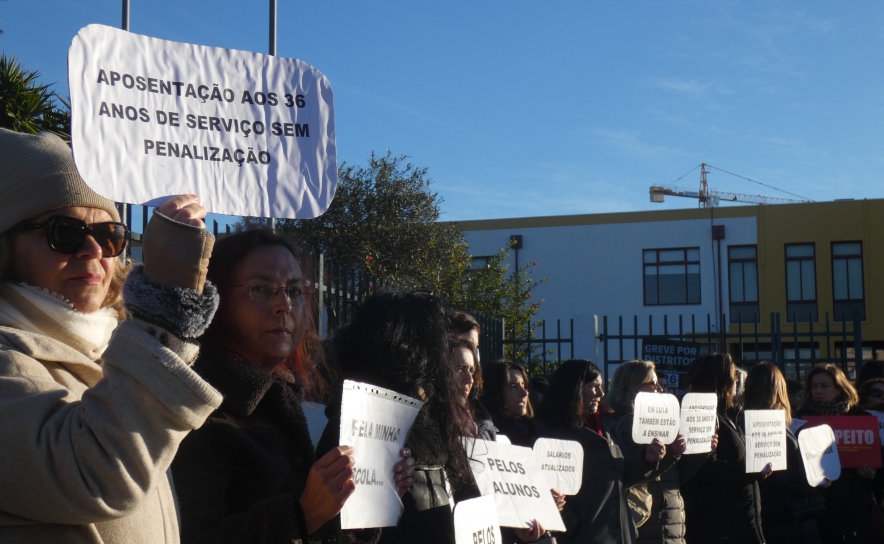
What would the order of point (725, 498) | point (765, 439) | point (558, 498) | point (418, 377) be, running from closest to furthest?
point (418, 377) → point (558, 498) → point (725, 498) → point (765, 439)

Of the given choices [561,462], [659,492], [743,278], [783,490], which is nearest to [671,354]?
[783,490]

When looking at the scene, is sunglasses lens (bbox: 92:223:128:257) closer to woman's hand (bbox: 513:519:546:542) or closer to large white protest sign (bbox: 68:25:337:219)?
large white protest sign (bbox: 68:25:337:219)

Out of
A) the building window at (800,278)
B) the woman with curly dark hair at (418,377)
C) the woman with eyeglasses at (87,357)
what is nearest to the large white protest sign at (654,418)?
the woman with curly dark hair at (418,377)

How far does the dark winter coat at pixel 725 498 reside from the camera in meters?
5.91

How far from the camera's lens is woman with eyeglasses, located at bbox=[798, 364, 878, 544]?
6984mm

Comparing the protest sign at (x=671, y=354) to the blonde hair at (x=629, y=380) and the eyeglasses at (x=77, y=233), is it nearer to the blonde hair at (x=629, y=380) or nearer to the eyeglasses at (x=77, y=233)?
the blonde hair at (x=629, y=380)

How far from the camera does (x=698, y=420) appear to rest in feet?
19.3

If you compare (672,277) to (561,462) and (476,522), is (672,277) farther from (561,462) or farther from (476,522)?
(476,522)

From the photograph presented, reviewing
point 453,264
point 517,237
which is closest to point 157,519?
point 453,264

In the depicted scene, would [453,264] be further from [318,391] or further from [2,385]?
[2,385]

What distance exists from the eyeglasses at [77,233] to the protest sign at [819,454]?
5763mm

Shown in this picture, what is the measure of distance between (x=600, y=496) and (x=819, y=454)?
7.86ft

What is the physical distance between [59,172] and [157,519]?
80cm

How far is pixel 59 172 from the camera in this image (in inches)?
77.0
